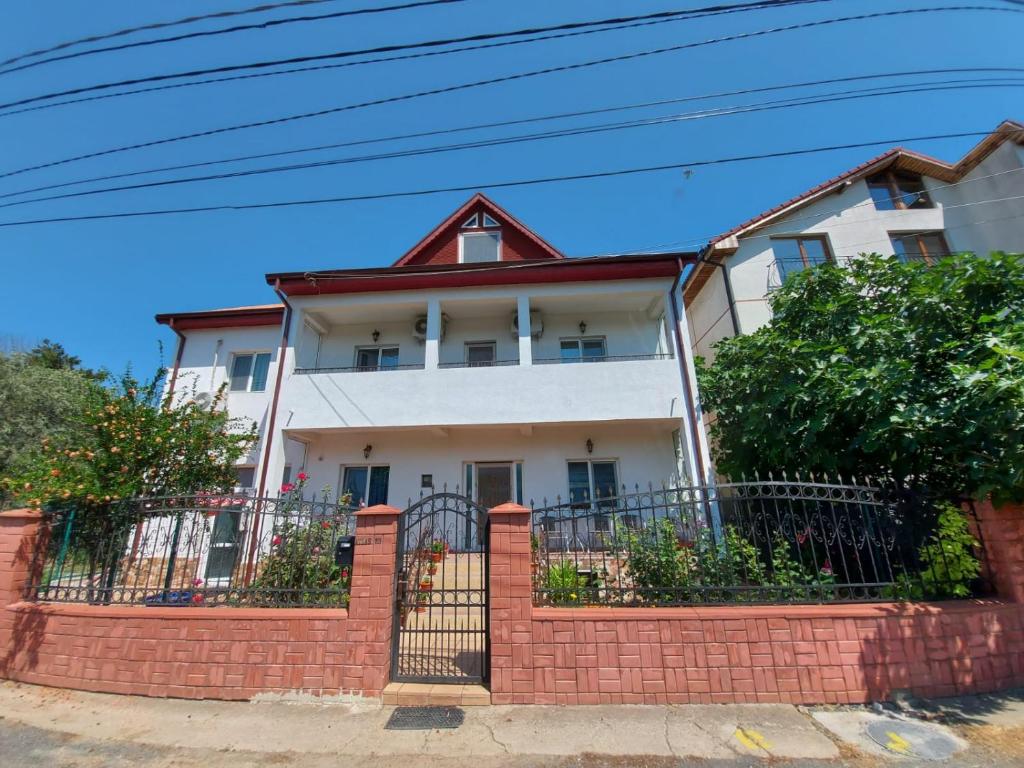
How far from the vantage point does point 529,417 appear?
903 centimetres

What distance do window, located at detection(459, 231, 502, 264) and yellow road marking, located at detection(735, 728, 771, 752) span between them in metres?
11.3

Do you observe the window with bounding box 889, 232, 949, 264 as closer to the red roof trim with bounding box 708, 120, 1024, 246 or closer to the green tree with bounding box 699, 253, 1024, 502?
the red roof trim with bounding box 708, 120, 1024, 246

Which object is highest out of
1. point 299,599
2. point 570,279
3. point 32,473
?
point 570,279

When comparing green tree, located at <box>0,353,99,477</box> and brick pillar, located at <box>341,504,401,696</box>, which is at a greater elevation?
green tree, located at <box>0,353,99,477</box>

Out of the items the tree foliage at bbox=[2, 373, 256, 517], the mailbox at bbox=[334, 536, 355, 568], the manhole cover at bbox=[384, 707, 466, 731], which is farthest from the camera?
the tree foliage at bbox=[2, 373, 256, 517]

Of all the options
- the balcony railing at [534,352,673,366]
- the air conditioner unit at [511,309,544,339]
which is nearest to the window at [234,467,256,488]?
the air conditioner unit at [511,309,544,339]

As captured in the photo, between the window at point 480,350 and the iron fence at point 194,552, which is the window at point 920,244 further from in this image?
the iron fence at point 194,552

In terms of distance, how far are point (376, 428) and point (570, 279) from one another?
581 centimetres

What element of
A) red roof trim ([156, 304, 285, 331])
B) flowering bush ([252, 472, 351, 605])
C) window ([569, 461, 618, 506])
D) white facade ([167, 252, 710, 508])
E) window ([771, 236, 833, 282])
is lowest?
flowering bush ([252, 472, 351, 605])

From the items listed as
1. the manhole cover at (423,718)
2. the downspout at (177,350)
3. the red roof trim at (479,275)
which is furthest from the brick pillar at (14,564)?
the downspout at (177,350)

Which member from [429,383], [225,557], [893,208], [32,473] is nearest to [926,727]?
[225,557]

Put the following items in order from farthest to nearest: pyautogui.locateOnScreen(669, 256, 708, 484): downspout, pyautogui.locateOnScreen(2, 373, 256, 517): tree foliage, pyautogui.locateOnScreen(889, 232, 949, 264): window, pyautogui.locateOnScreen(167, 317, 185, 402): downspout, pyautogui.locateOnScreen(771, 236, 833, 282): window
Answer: pyautogui.locateOnScreen(889, 232, 949, 264): window
pyautogui.locateOnScreen(771, 236, 833, 282): window
pyautogui.locateOnScreen(167, 317, 185, 402): downspout
pyautogui.locateOnScreen(669, 256, 708, 484): downspout
pyautogui.locateOnScreen(2, 373, 256, 517): tree foliage

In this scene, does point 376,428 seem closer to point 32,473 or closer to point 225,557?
point 225,557

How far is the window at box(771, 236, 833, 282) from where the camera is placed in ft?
37.3
